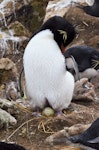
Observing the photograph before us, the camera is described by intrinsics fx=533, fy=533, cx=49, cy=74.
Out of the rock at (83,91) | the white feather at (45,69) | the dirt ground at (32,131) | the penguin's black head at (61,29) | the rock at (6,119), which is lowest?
the rock at (83,91)

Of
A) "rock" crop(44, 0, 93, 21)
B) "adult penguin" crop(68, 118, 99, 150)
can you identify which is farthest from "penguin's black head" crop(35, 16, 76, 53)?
"rock" crop(44, 0, 93, 21)

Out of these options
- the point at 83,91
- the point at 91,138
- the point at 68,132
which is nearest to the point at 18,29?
the point at 83,91

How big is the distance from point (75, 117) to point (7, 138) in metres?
0.62

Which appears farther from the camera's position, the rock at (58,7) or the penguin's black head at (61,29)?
the rock at (58,7)

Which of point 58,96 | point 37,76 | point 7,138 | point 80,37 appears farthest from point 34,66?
point 80,37

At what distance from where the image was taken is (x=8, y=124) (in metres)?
4.39

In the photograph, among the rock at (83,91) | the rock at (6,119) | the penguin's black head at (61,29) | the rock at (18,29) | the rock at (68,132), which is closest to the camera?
the rock at (68,132)

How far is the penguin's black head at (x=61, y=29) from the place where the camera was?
4440 millimetres

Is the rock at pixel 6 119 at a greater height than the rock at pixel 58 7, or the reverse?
the rock at pixel 6 119

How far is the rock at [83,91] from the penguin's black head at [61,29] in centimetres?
83

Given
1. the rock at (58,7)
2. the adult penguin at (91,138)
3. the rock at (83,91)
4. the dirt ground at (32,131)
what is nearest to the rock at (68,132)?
the dirt ground at (32,131)

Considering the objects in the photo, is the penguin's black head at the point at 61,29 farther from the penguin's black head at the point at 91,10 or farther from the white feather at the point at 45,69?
the penguin's black head at the point at 91,10

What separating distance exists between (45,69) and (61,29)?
361 mm

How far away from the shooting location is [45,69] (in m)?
4.48
